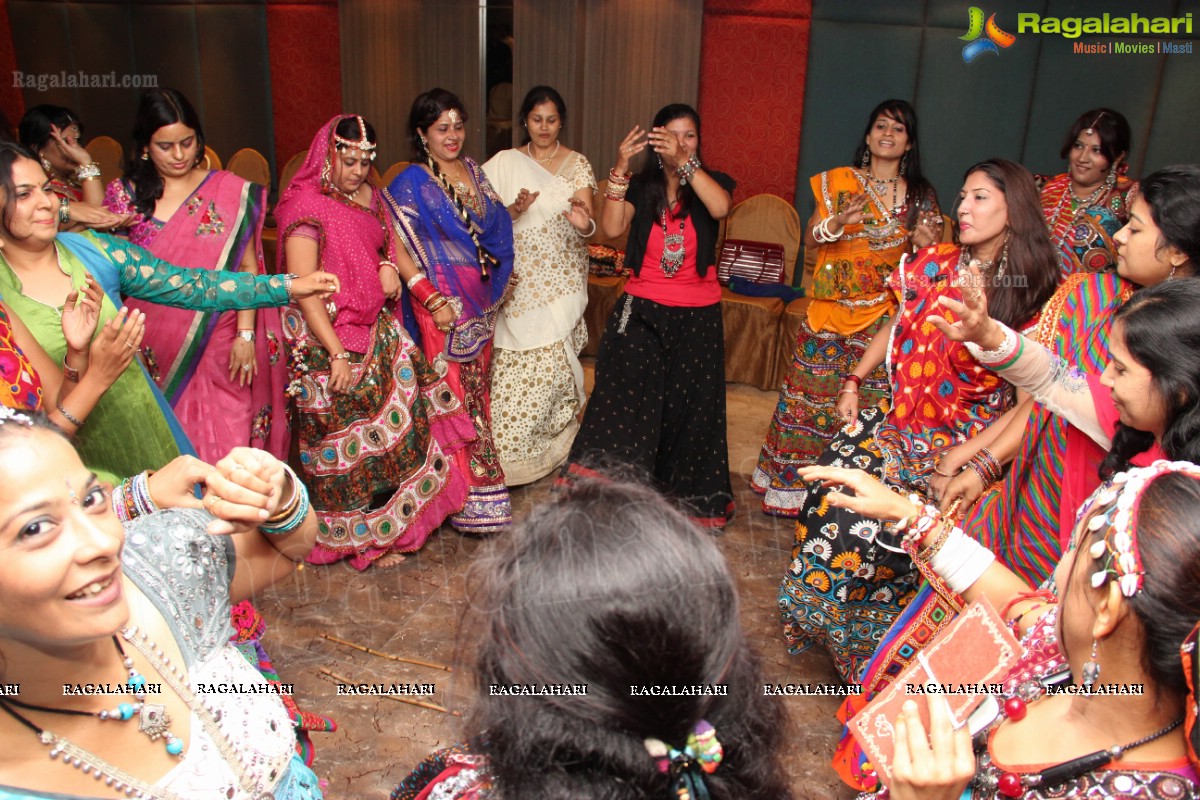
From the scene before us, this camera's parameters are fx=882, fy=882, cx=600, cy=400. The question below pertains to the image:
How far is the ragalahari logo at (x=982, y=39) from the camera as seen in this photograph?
5.02 m

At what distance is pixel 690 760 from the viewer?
766mm

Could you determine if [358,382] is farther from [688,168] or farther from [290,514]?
[290,514]

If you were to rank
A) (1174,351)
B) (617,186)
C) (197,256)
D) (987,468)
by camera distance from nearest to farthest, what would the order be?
(1174,351), (987,468), (197,256), (617,186)

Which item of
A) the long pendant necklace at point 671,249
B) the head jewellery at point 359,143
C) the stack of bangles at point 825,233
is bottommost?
the long pendant necklace at point 671,249

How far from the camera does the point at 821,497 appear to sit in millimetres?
2373

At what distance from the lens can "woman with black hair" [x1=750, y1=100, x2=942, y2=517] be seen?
3.16 m

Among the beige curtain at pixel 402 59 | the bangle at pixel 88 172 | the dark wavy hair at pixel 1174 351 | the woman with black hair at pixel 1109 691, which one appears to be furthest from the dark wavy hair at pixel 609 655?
the beige curtain at pixel 402 59

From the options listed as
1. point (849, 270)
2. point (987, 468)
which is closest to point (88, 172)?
point (849, 270)

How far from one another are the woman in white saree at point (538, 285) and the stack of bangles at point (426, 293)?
1.35 feet

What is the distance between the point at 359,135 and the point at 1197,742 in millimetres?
2564

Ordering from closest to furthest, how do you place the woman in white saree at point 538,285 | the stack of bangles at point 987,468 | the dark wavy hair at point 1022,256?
the stack of bangles at point 987,468 → the dark wavy hair at point 1022,256 → the woman in white saree at point 538,285

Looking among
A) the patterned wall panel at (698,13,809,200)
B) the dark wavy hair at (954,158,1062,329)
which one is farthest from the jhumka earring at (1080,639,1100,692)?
the patterned wall panel at (698,13,809,200)

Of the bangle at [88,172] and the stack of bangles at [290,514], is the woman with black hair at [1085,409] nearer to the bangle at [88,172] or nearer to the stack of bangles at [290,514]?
the stack of bangles at [290,514]

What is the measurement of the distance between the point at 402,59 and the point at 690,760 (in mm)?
6594
